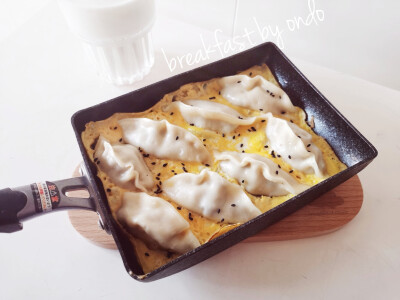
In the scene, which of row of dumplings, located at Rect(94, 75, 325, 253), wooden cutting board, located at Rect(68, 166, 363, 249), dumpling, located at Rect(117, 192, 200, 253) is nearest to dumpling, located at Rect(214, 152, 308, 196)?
row of dumplings, located at Rect(94, 75, 325, 253)

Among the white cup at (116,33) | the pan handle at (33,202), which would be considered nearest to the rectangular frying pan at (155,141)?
the pan handle at (33,202)

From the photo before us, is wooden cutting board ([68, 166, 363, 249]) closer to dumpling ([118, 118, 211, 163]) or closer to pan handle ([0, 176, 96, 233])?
pan handle ([0, 176, 96, 233])

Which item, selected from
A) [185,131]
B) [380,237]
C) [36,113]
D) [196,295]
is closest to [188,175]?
[185,131]

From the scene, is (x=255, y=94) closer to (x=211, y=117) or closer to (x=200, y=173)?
(x=211, y=117)

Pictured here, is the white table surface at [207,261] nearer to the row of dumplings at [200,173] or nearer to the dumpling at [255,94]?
the row of dumplings at [200,173]

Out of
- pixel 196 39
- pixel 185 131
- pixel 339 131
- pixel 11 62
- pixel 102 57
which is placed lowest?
pixel 339 131

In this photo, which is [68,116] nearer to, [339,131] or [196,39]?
[196,39]

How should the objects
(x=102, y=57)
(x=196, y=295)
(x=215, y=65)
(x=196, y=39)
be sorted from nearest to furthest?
1. (x=196, y=295)
2. (x=215, y=65)
3. (x=102, y=57)
4. (x=196, y=39)
